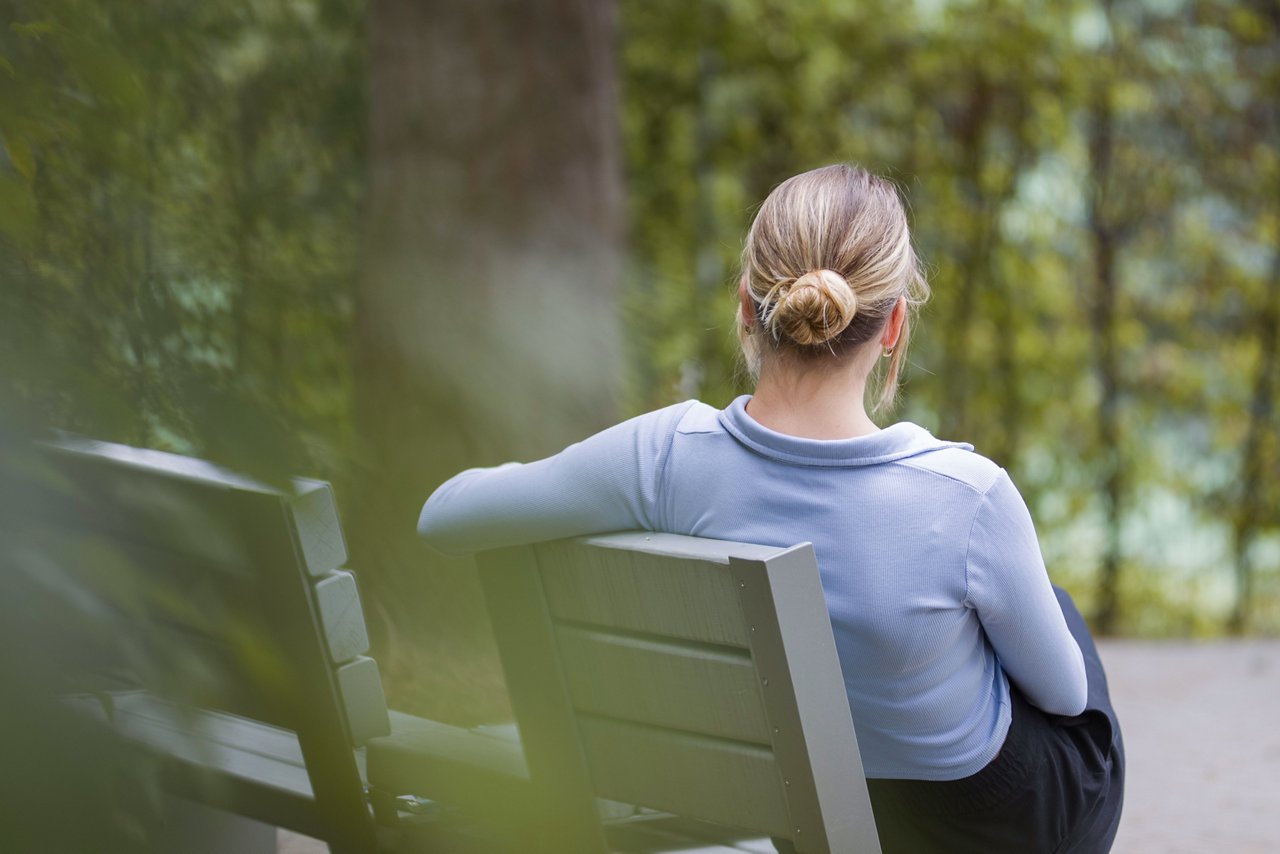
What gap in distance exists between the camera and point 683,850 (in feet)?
6.24

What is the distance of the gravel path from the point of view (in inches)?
132

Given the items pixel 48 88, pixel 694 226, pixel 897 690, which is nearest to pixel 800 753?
pixel 897 690

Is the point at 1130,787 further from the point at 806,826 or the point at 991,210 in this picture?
the point at 991,210

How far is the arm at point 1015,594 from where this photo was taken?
61.7 inches

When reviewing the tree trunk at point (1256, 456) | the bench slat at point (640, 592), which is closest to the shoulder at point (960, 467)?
the bench slat at point (640, 592)

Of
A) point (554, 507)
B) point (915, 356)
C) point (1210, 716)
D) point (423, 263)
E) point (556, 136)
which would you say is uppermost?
point (556, 136)

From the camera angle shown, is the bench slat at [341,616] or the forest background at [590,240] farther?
the bench slat at [341,616]

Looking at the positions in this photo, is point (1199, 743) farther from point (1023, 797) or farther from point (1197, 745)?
point (1023, 797)

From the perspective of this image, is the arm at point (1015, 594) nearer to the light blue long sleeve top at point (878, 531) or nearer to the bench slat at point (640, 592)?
the light blue long sleeve top at point (878, 531)

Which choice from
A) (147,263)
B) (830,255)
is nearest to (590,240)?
(830,255)

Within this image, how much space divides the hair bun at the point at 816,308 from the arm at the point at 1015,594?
0.24 meters

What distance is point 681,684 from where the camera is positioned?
1.59m

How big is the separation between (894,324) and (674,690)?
1.60 feet

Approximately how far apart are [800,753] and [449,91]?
2.87 meters
